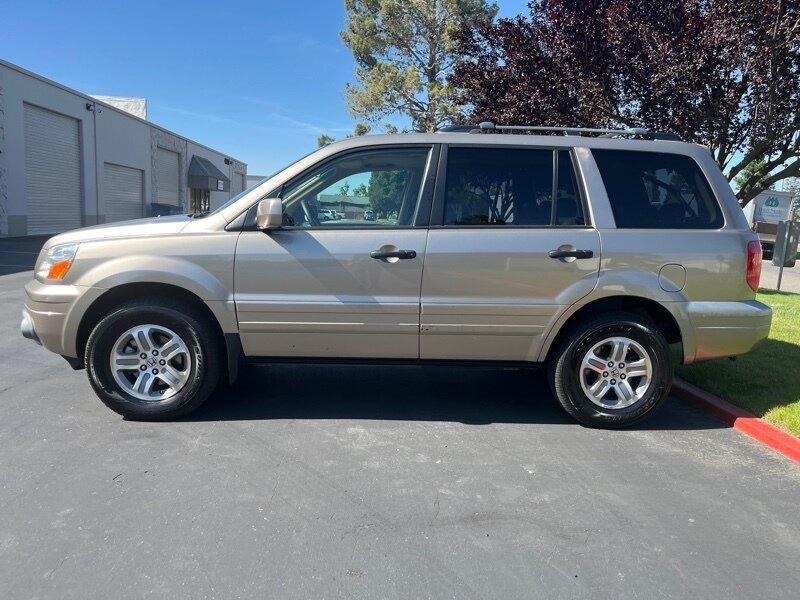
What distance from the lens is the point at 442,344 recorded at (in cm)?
438

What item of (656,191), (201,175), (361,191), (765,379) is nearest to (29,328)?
(361,191)

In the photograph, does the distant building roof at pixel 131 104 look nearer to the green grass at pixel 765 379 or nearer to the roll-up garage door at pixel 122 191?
the roll-up garage door at pixel 122 191

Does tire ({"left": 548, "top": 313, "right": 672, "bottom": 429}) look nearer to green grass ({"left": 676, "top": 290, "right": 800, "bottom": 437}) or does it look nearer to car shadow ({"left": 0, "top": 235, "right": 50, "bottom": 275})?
green grass ({"left": 676, "top": 290, "right": 800, "bottom": 437})

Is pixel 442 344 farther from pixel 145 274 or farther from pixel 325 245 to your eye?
pixel 145 274

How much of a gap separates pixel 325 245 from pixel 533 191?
4.99 feet

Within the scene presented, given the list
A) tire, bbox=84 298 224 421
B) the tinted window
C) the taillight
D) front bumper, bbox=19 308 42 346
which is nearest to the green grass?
the taillight

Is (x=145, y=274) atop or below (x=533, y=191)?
below

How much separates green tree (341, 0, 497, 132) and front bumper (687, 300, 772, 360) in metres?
22.5

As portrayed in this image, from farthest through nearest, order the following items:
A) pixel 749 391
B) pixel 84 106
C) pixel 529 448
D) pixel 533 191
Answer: pixel 84 106, pixel 749 391, pixel 533 191, pixel 529 448

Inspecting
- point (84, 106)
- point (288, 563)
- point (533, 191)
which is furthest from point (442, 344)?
point (84, 106)

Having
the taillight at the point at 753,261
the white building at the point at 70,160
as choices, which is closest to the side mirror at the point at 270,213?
the taillight at the point at 753,261

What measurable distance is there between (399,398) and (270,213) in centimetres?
190

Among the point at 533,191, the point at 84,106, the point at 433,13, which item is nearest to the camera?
the point at 533,191

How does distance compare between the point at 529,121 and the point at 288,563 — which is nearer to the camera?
the point at 288,563
